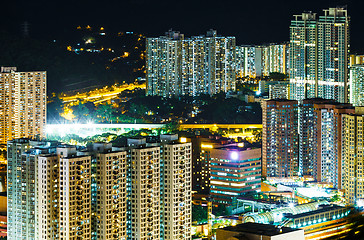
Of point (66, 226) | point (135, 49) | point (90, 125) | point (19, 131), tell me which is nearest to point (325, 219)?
point (66, 226)

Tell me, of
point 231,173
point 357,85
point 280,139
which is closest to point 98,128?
point 280,139

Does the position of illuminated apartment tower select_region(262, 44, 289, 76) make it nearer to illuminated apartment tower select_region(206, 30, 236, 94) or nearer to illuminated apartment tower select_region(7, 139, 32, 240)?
illuminated apartment tower select_region(206, 30, 236, 94)

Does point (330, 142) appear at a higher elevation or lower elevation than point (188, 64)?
lower

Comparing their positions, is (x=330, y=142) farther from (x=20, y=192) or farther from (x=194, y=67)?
(x=194, y=67)

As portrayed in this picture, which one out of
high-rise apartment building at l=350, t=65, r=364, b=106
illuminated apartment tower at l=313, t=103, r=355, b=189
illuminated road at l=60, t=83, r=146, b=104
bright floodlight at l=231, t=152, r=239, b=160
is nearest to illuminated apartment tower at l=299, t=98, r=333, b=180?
illuminated apartment tower at l=313, t=103, r=355, b=189

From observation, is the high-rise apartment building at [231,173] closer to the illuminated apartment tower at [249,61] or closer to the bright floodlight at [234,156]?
the bright floodlight at [234,156]

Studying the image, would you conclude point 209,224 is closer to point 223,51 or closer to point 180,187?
point 180,187
